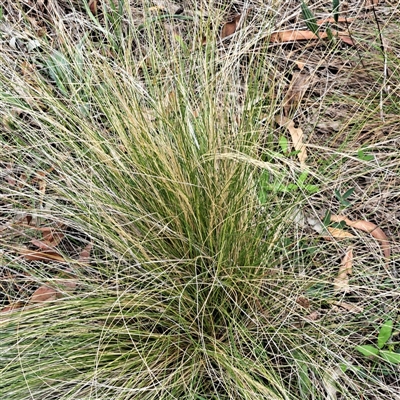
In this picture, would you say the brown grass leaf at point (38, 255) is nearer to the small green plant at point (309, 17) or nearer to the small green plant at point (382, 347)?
the small green plant at point (382, 347)

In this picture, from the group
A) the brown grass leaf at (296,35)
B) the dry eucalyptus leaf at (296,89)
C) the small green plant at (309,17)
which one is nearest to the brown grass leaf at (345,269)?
the dry eucalyptus leaf at (296,89)

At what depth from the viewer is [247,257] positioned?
5.72 ft

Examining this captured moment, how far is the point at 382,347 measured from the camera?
175 cm

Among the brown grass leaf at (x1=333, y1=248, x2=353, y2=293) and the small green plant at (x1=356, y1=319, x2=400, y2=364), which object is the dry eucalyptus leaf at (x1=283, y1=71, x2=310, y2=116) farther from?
the small green plant at (x1=356, y1=319, x2=400, y2=364)

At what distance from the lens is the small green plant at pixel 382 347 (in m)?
1.68

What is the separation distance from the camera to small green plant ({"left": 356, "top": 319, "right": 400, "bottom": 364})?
1678 mm

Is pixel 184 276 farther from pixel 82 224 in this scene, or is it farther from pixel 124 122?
pixel 124 122

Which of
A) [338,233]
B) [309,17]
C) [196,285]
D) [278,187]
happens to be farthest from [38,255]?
[309,17]

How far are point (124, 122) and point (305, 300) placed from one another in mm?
745

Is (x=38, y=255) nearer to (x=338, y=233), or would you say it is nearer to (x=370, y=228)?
(x=338, y=233)

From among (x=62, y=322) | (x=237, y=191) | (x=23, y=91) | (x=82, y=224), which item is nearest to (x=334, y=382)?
(x=237, y=191)

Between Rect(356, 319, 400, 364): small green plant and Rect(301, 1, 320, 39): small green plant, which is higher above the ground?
Rect(301, 1, 320, 39): small green plant

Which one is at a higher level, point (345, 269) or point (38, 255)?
point (38, 255)

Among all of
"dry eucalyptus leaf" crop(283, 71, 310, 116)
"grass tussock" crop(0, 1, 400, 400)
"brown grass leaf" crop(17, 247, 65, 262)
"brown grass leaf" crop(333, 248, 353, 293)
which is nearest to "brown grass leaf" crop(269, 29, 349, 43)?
"dry eucalyptus leaf" crop(283, 71, 310, 116)
